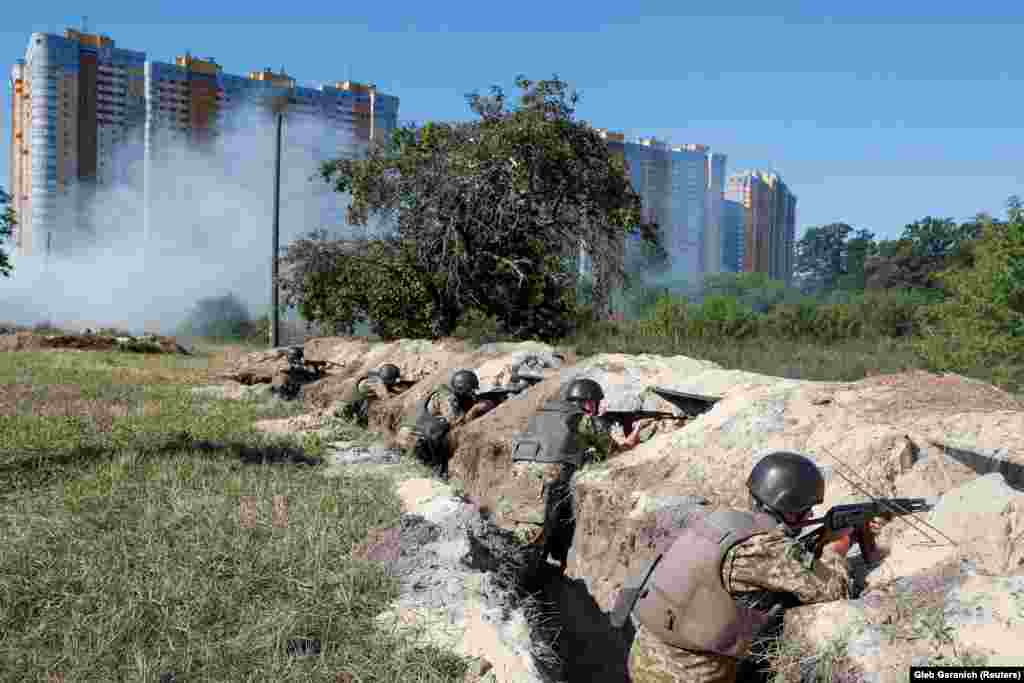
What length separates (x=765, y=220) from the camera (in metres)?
68.6

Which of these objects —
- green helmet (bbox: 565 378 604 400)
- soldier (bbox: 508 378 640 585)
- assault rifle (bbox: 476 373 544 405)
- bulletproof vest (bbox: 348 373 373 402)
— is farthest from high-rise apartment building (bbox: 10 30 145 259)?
soldier (bbox: 508 378 640 585)

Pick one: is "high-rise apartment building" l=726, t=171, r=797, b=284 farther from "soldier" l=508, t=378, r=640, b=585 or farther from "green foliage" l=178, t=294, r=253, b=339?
"soldier" l=508, t=378, r=640, b=585

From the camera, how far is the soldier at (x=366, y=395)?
1292 centimetres

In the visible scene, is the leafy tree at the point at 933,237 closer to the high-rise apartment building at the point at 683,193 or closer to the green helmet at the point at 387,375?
the high-rise apartment building at the point at 683,193

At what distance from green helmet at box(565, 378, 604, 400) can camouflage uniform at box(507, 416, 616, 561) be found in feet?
0.85

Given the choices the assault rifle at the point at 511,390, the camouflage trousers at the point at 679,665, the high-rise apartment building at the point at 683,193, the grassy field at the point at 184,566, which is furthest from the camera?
the high-rise apartment building at the point at 683,193

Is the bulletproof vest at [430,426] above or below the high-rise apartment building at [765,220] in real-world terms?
below

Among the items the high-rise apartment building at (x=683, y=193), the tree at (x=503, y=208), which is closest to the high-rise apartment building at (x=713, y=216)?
the high-rise apartment building at (x=683, y=193)

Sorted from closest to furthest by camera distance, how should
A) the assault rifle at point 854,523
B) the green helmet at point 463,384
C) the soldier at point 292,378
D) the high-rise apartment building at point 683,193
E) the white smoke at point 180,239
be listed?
the assault rifle at point 854,523, the green helmet at point 463,384, the soldier at point 292,378, the white smoke at point 180,239, the high-rise apartment building at point 683,193

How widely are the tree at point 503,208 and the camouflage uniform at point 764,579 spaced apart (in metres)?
13.4

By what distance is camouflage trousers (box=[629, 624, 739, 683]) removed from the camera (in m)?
3.69

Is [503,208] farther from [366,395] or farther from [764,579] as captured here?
[764,579]

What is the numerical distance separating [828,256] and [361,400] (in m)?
64.2

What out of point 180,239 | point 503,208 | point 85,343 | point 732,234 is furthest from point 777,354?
point 732,234
